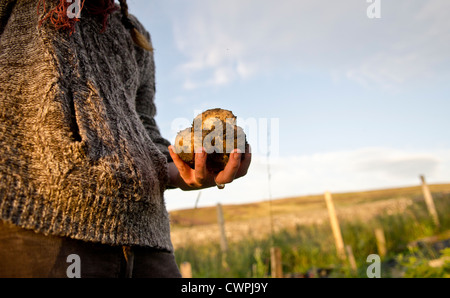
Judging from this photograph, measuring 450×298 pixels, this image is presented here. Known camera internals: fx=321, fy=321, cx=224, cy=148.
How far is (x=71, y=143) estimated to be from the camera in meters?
1.05

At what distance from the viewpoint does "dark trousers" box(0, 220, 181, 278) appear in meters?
0.92

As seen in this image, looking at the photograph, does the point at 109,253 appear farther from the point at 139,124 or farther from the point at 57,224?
the point at 139,124

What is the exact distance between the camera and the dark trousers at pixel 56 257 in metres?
0.92

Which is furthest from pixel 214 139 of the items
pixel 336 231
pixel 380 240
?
pixel 380 240

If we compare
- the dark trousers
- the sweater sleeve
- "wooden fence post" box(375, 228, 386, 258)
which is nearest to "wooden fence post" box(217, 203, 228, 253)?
"wooden fence post" box(375, 228, 386, 258)

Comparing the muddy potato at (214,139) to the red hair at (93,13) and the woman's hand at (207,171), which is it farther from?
the red hair at (93,13)

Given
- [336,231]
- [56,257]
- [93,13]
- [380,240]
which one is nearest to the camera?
[56,257]

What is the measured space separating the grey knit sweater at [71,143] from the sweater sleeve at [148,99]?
1.15ft

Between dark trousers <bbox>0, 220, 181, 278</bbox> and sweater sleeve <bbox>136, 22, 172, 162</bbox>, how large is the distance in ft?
Answer: 2.27

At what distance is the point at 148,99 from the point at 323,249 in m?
7.76

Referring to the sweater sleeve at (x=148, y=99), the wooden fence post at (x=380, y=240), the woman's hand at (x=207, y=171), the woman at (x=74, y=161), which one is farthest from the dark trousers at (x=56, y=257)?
the wooden fence post at (x=380, y=240)

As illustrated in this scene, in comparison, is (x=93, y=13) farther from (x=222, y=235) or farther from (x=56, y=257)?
(x=222, y=235)

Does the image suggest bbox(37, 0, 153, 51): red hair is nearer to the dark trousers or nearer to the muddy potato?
the muddy potato
